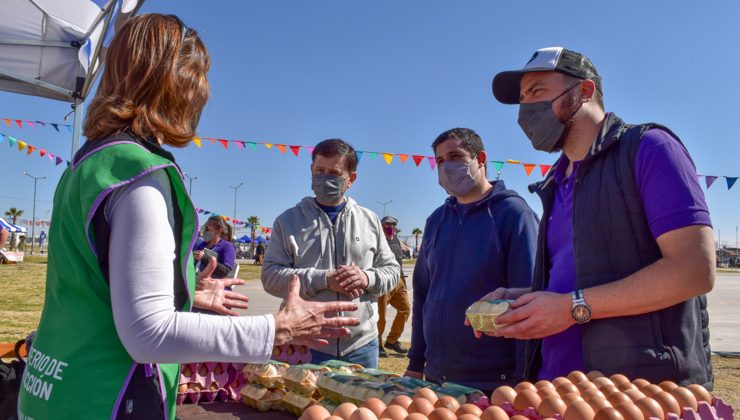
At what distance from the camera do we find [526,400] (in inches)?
55.2

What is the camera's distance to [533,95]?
220 centimetres

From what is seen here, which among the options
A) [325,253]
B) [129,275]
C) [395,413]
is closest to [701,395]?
[395,413]

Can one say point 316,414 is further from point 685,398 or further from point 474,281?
point 474,281

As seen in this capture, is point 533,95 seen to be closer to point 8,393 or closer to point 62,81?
point 8,393

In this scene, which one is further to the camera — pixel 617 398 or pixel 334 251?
pixel 334 251

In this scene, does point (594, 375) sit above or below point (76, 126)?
below

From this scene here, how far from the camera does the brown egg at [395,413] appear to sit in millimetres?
1270

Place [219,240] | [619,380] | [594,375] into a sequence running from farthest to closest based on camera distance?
1. [219,240]
2. [594,375]
3. [619,380]

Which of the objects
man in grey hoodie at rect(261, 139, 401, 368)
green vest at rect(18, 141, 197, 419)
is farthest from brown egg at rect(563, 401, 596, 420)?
man in grey hoodie at rect(261, 139, 401, 368)

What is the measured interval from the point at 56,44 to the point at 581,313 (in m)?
5.82

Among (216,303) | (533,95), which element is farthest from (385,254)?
(216,303)

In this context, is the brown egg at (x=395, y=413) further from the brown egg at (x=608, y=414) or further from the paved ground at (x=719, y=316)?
the paved ground at (x=719, y=316)

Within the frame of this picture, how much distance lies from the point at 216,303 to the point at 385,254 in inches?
79.4

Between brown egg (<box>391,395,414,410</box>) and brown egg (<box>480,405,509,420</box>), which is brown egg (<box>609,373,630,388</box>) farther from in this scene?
brown egg (<box>391,395,414,410</box>)
